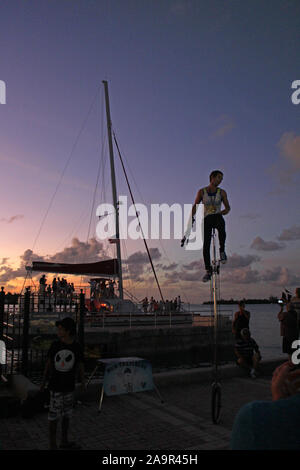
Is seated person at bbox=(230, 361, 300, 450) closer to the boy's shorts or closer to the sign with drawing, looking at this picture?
the boy's shorts

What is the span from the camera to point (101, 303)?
3008 cm

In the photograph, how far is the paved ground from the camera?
5781mm

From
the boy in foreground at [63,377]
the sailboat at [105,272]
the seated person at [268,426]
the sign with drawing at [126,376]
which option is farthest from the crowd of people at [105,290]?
the seated person at [268,426]

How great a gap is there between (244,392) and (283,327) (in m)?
2.53

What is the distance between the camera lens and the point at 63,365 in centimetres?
568

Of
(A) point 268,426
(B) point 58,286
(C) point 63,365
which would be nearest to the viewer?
(A) point 268,426

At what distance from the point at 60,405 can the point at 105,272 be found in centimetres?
2336

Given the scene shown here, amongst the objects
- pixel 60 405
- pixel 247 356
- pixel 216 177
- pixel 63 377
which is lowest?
pixel 247 356

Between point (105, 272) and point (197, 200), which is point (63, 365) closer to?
point (197, 200)

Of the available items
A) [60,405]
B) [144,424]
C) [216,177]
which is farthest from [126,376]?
[216,177]
